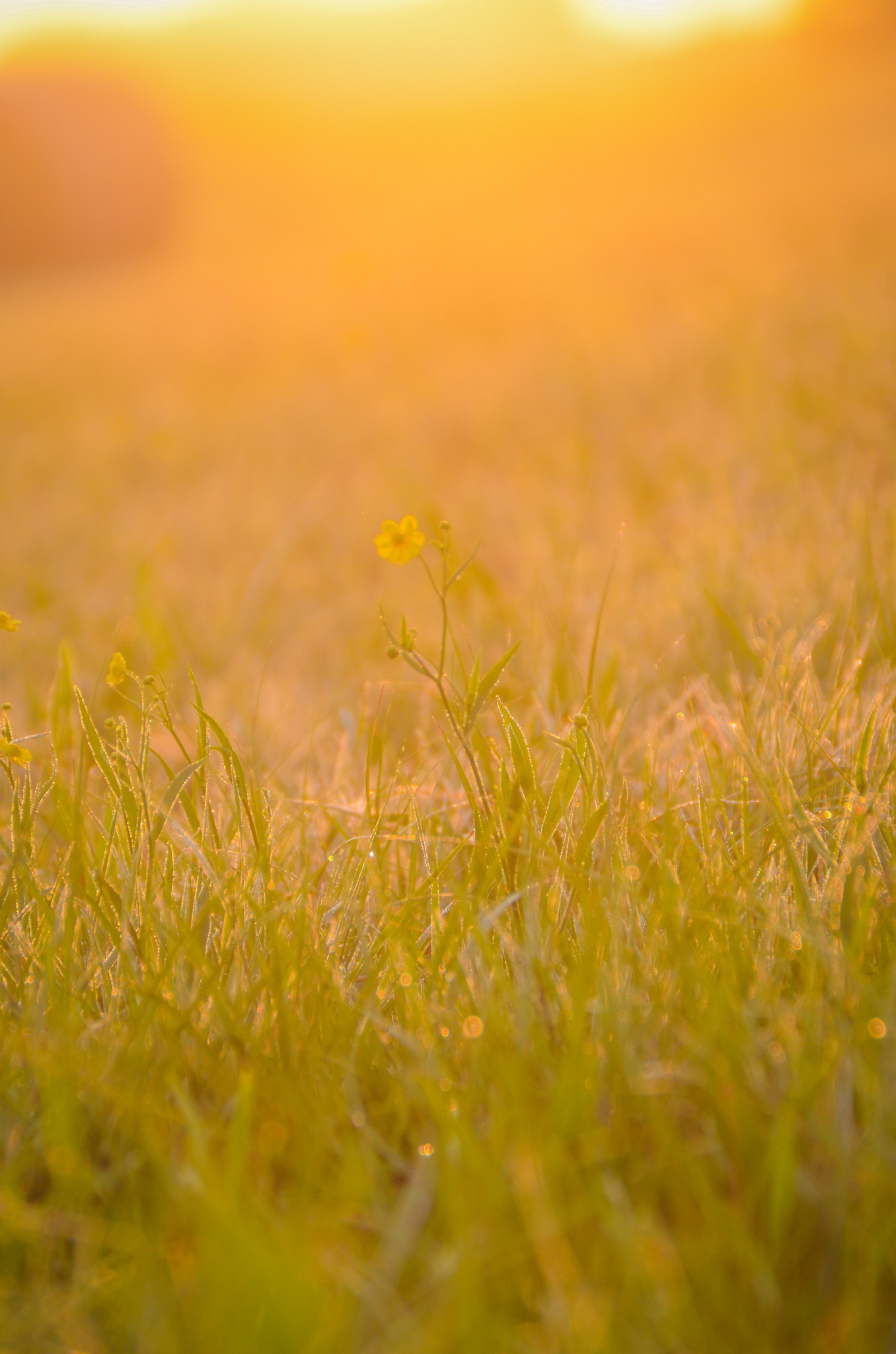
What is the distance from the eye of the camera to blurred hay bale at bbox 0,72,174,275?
17781 millimetres

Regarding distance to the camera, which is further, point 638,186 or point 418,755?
point 638,186

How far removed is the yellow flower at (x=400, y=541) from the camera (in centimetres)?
110

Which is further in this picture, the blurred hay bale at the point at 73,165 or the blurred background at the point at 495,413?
the blurred hay bale at the point at 73,165

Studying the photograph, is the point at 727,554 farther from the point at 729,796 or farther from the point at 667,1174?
the point at 667,1174

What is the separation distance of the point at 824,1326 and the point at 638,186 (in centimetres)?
1140

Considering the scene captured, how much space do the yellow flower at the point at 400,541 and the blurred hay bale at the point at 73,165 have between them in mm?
19522

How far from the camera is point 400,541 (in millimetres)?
1117

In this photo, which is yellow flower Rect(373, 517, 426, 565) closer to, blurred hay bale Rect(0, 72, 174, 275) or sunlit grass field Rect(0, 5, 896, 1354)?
sunlit grass field Rect(0, 5, 896, 1354)

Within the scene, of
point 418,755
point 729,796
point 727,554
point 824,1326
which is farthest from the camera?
point 727,554

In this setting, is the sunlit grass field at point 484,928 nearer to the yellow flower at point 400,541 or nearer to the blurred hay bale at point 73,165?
the yellow flower at point 400,541

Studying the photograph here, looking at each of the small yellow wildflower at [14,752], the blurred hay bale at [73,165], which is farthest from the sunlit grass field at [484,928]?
the blurred hay bale at [73,165]

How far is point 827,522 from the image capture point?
85.8 inches

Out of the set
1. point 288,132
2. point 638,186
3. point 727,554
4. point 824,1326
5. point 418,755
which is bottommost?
point 824,1326

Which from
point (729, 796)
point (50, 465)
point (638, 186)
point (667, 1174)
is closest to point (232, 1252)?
point (667, 1174)
